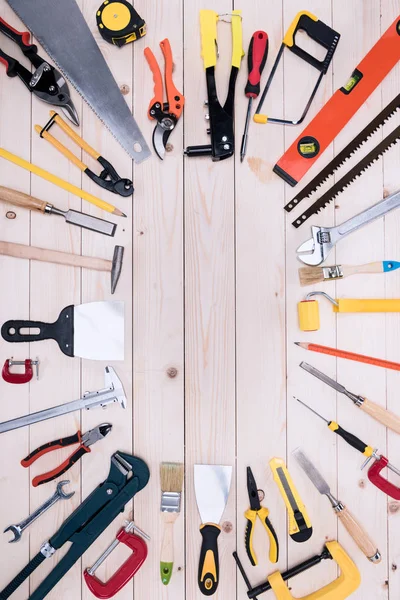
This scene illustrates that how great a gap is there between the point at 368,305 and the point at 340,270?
5.6 inches

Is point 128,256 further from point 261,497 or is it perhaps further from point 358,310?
point 261,497

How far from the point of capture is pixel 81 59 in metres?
1.39

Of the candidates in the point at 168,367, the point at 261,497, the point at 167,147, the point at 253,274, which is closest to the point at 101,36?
the point at 167,147

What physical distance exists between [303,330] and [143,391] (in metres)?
0.55

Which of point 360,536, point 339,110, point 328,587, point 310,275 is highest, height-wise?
point 339,110

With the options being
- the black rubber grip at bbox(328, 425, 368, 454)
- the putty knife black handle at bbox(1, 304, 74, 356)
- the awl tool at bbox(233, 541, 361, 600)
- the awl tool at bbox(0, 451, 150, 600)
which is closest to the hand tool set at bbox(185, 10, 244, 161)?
the putty knife black handle at bbox(1, 304, 74, 356)

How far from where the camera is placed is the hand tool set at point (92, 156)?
1.37 meters

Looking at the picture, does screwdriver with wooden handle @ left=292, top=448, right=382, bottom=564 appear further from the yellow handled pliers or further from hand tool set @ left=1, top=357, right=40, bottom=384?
hand tool set @ left=1, top=357, right=40, bottom=384

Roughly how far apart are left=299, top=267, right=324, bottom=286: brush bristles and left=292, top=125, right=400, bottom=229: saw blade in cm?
15

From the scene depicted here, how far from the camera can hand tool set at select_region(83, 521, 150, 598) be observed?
1.35 metres

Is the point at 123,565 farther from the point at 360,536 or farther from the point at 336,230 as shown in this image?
the point at 336,230

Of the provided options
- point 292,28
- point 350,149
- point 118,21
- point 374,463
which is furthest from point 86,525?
point 292,28

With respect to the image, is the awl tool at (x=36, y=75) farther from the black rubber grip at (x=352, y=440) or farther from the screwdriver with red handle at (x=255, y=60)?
the black rubber grip at (x=352, y=440)

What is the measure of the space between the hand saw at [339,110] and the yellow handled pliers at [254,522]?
0.98m
